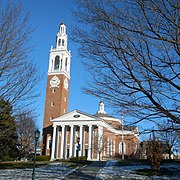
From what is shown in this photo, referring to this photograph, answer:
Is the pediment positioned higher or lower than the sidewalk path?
higher

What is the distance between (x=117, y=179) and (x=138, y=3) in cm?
1223

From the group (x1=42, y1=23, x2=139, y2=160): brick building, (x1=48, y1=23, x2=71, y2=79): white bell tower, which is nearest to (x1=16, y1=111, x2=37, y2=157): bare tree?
(x1=42, y1=23, x2=139, y2=160): brick building

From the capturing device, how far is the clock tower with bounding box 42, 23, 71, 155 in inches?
2204

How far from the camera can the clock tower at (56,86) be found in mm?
55991

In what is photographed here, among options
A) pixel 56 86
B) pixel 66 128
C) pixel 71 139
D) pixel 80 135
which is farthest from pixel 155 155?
pixel 56 86

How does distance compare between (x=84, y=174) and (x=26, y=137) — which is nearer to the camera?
(x=84, y=174)

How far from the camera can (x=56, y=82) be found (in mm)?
60031

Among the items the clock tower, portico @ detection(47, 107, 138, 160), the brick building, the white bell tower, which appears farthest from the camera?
the white bell tower

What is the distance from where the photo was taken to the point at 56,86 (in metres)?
59.6

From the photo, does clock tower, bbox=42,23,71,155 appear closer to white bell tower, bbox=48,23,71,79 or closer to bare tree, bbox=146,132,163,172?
white bell tower, bbox=48,23,71,79

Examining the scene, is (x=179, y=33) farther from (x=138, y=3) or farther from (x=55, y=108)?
(x=55, y=108)

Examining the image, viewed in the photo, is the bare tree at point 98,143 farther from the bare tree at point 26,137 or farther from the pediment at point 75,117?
the bare tree at point 26,137

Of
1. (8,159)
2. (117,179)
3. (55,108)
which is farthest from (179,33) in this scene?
(55,108)

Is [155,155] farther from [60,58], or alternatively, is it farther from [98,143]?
[60,58]
